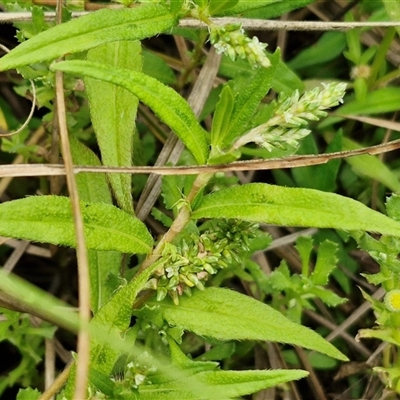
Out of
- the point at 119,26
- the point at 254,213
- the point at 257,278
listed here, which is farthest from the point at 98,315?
the point at 257,278

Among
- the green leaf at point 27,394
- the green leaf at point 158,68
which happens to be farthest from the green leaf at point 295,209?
the green leaf at point 158,68

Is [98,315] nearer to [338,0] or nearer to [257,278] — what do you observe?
[257,278]

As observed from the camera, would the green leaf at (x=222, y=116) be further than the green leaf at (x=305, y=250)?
No

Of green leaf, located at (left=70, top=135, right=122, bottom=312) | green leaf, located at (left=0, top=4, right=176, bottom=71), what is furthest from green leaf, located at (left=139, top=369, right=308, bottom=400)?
green leaf, located at (left=0, top=4, right=176, bottom=71)

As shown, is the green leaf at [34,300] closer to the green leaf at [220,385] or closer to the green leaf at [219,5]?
the green leaf at [220,385]

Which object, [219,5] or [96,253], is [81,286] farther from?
[219,5]

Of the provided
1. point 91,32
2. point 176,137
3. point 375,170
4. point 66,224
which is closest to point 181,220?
point 66,224
